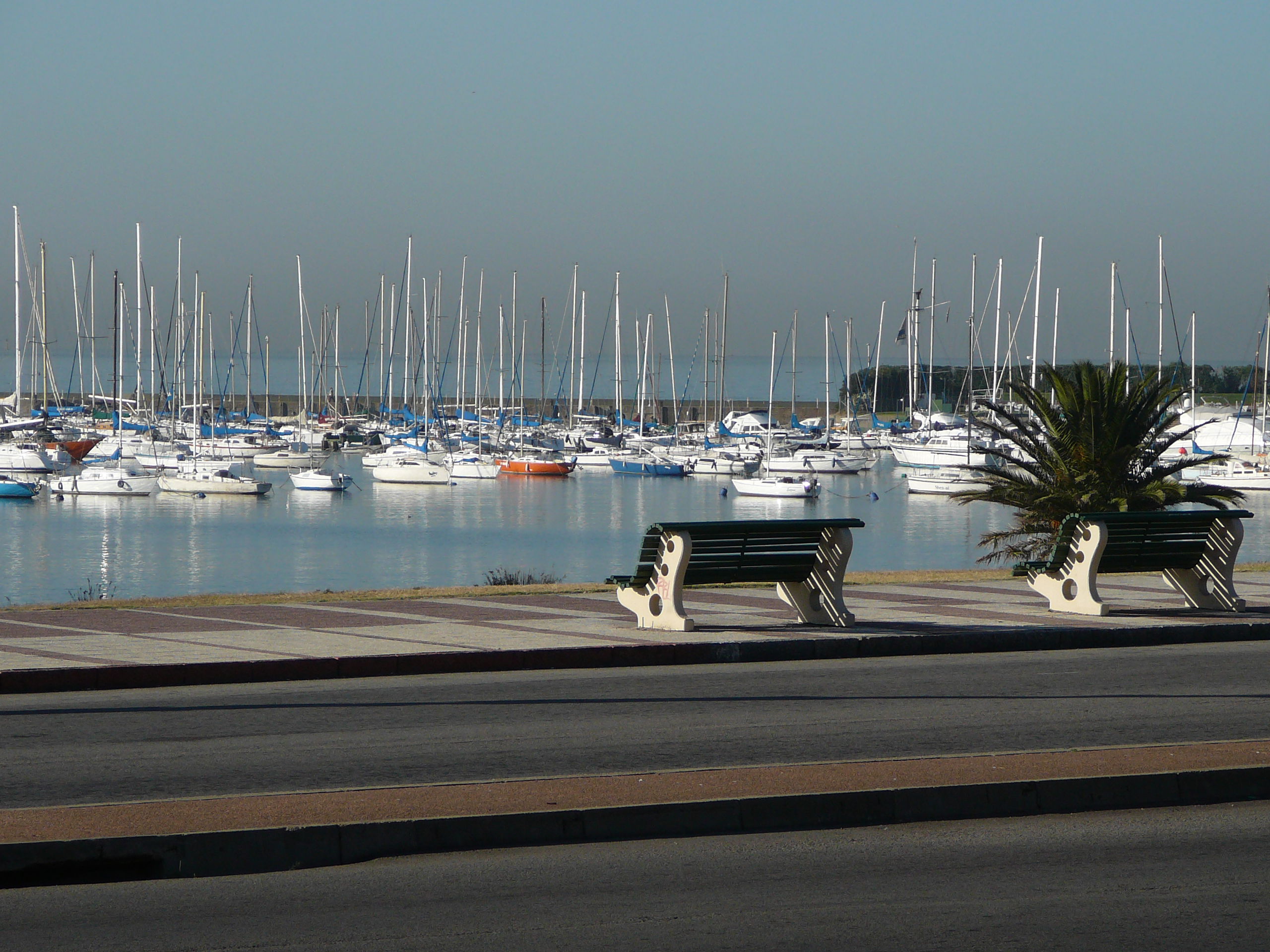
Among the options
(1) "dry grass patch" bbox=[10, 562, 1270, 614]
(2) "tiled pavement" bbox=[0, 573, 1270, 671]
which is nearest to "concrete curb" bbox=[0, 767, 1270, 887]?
(2) "tiled pavement" bbox=[0, 573, 1270, 671]

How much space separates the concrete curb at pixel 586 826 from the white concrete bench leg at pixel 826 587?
6.23 m

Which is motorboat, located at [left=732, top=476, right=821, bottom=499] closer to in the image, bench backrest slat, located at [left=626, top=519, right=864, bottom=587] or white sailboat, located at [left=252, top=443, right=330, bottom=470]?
white sailboat, located at [left=252, top=443, right=330, bottom=470]

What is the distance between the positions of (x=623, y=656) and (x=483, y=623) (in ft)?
7.08

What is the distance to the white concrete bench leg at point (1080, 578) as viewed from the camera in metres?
14.2

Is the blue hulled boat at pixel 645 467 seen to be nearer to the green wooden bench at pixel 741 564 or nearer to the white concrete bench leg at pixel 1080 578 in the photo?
the white concrete bench leg at pixel 1080 578

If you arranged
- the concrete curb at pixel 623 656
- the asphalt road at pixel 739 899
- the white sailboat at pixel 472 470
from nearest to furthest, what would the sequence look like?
1. the asphalt road at pixel 739 899
2. the concrete curb at pixel 623 656
3. the white sailboat at pixel 472 470

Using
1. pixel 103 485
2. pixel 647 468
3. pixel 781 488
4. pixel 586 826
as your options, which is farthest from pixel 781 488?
pixel 586 826

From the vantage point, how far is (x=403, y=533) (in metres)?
53.7

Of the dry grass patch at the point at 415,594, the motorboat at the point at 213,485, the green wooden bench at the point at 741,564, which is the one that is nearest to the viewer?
the green wooden bench at the point at 741,564

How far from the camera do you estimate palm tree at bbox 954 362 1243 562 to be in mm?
22141

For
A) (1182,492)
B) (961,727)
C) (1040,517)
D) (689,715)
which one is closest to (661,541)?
(689,715)

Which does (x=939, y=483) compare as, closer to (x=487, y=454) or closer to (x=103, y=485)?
(x=487, y=454)

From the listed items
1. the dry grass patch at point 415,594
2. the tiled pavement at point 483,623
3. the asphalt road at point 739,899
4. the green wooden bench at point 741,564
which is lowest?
the dry grass patch at point 415,594

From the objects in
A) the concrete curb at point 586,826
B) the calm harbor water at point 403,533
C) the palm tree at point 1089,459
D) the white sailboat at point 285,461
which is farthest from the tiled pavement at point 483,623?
the white sailboat at point 285,461
